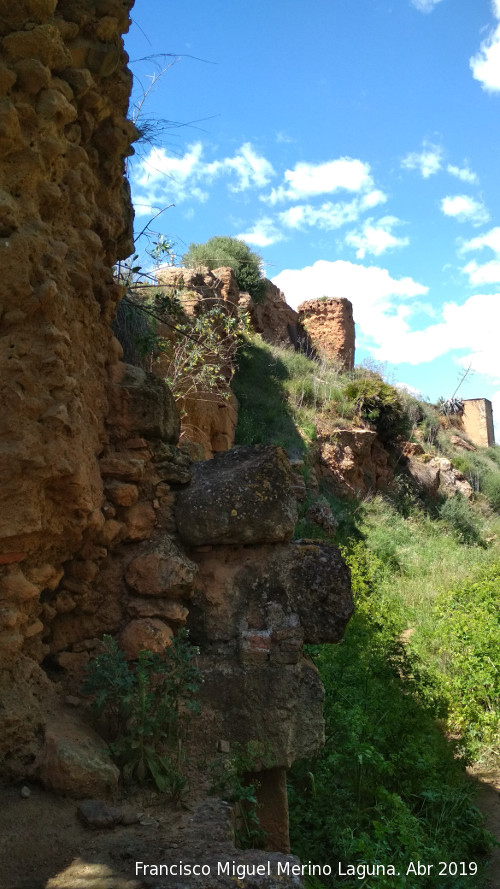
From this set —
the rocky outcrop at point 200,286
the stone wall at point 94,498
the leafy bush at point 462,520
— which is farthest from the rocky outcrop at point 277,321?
the stone wall at point 94,498

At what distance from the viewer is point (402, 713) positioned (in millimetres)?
5223

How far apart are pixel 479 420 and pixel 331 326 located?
40.3 feet

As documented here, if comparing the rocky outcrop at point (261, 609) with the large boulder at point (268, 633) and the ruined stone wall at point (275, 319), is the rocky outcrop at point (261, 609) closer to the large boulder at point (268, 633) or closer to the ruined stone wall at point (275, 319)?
the large boulder at point (268, 633)

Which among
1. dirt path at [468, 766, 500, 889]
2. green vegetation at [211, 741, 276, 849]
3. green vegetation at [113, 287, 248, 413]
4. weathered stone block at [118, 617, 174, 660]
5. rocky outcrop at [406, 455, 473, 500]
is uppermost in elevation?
green vegetation at [113, 287, 248, 413]

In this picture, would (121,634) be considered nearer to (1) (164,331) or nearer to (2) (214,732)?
(2) (214,732)

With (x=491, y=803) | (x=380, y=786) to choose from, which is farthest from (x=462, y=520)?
(x=380, y=786)

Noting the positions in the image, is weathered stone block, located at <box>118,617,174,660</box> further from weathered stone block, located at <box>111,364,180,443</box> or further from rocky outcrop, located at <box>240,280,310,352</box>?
rocky outcrop, located at <box>240,280,310,352</box>

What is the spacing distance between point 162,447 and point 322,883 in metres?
2.30

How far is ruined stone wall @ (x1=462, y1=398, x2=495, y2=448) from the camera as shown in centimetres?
2992

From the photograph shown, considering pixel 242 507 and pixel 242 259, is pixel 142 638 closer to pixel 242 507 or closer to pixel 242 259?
pixel 242 507

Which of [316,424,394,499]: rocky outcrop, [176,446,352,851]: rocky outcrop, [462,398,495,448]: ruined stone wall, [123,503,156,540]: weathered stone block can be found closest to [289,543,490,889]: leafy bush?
[176,446,352,851]: rocky outcrop

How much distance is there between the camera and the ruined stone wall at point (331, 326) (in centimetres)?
2067

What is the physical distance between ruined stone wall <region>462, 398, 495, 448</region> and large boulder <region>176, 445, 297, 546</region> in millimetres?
28019

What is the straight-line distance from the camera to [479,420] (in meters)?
30.3
